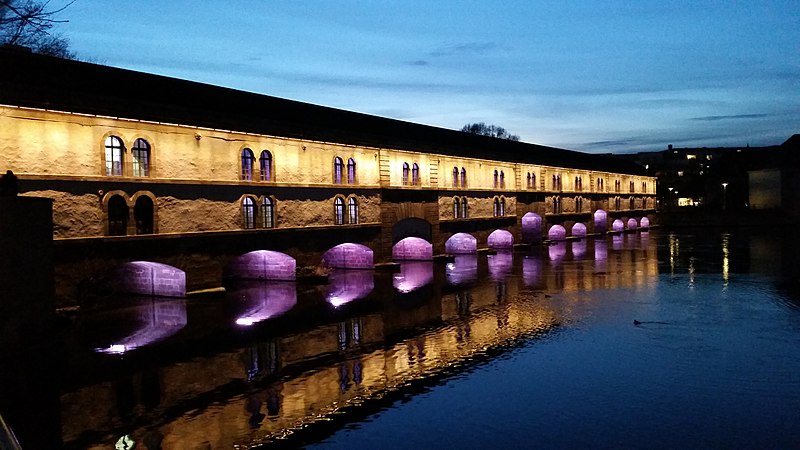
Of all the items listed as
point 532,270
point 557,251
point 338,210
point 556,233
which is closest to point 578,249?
point 557,251

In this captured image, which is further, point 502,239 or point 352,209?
point 502,239

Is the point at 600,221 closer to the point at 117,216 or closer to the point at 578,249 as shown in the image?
the point at 578,249

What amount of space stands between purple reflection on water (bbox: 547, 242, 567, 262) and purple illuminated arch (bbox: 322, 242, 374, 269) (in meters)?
14.7

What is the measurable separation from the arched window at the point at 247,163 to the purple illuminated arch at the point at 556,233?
128 feet

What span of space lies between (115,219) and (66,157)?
9.65 ft

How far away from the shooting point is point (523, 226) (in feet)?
192

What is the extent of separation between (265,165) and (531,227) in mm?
33397

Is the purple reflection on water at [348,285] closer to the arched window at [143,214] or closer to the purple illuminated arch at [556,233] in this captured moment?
the arched window at [143,214]

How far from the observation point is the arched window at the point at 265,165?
3027cm

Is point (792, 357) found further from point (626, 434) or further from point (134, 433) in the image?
point (134, 433)

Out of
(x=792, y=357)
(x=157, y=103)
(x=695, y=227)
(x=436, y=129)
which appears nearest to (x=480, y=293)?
(x=792, y=357)

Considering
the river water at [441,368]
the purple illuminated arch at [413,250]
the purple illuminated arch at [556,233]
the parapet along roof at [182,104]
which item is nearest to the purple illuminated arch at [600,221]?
the purple illuminated arch at [556,233]

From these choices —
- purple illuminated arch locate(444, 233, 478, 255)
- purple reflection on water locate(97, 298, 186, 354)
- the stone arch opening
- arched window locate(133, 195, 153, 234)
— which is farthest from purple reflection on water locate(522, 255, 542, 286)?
the stone arch opening

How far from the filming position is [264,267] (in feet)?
112
